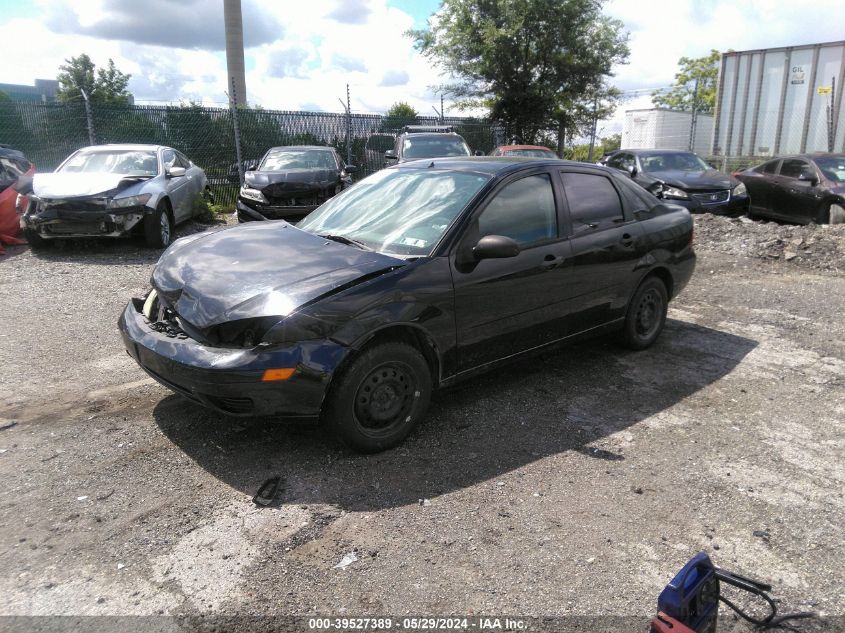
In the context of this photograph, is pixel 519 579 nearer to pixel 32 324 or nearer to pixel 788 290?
pixel 32 324

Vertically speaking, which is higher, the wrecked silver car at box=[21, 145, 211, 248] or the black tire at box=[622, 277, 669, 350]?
the wrecked silver car at box=[21, 145, 211, 248]

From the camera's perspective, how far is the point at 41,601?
253cm

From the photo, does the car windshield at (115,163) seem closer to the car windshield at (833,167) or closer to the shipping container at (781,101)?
the car windshield at (833,167)

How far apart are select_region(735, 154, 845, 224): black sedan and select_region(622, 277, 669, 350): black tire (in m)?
7.57

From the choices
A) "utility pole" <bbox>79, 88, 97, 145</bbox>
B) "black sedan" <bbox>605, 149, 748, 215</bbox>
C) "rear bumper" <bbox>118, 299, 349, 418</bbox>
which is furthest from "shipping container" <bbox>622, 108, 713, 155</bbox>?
"rear bumper" <bbox>118, 299, 349, 418</bbox>

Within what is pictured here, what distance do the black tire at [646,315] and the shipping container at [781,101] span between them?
13229 mm

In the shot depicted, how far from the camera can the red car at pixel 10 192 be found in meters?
9.64

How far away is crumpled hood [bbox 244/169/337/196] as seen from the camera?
1044cm

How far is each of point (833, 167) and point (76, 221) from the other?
41.4 ft

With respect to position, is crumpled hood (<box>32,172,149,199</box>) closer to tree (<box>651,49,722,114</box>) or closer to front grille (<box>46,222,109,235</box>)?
front grille (<box>46,222,109,235</box>)

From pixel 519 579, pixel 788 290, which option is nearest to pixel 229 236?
pixel 519 579

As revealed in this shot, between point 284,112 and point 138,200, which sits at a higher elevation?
point 284,112

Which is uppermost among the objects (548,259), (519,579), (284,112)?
(284,112)

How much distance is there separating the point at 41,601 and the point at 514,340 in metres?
2.97
